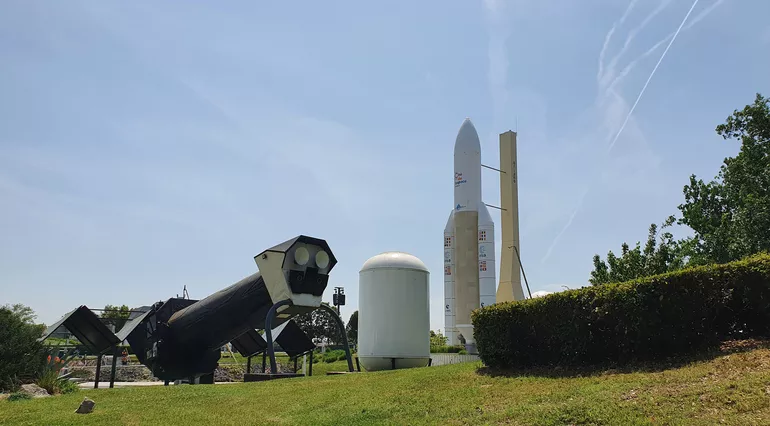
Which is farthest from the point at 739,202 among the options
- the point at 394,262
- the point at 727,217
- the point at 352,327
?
the point at 352,327

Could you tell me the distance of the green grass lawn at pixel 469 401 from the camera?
6.90 m

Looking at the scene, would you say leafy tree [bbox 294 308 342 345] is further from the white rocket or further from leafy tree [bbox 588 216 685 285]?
leafy tree [bbox 588 216 685 285]

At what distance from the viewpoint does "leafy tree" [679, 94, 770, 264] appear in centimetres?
2119

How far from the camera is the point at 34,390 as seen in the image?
13.8 metres

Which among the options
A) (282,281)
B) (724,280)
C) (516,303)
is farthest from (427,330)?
(724,280)

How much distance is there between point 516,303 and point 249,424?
589cm

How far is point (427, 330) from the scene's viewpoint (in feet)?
66.2

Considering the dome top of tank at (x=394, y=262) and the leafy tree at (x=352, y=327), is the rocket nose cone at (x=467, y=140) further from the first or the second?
the leafy tree at (x=352, y=327)

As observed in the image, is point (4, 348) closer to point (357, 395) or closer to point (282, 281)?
point (282, 281)

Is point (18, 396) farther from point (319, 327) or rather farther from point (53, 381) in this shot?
point (319, 327)

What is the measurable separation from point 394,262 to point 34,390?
1132 centimetres

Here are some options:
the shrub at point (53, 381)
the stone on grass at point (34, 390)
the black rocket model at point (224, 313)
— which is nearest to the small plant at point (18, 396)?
the stone on grass at point (34, 390)

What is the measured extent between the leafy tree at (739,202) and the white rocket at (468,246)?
1329 cm

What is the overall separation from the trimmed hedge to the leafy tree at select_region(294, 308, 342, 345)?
5771 centimetres
